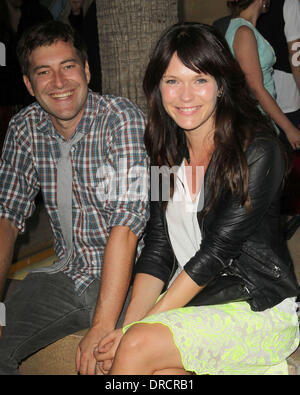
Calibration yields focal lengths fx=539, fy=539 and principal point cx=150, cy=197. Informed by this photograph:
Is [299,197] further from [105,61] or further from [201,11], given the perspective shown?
[201,11]

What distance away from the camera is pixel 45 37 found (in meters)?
2.59

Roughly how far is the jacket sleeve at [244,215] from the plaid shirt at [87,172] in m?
0.41

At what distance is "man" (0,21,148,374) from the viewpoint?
2.46 metres

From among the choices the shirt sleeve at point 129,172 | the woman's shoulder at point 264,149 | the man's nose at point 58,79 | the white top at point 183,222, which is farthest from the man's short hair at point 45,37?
the woman's shoulder at point 264,149

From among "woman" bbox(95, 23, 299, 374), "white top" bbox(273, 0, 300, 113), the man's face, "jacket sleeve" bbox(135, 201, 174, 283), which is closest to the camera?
"woman" bbox(95, 23, 299, 374)

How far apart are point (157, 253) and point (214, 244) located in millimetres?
393

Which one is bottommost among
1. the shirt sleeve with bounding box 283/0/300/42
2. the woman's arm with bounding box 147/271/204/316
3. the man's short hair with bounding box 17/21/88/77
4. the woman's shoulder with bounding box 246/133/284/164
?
the woman's arm with bounding box 147/271/204/316

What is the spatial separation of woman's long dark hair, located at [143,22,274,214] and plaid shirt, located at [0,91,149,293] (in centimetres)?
34

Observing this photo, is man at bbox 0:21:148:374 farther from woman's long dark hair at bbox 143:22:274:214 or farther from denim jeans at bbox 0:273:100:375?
woman's long dark hair at bbox 143:22:274:214

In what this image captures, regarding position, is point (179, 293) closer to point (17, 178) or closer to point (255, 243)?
point (255, 243)

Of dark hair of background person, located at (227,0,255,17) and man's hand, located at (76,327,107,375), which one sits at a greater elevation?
dark hair of background person, located at (227,0,255,17)

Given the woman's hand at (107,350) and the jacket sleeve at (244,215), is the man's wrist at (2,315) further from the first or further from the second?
the jacket sleeve at (244,215)

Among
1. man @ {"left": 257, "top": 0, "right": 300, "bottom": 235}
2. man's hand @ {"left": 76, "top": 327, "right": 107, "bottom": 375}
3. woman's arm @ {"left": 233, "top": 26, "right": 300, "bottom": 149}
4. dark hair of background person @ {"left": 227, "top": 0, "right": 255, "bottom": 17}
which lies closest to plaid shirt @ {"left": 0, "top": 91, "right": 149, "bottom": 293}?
man's hand @ {"left": 76, "top": 327, "right": 107, "bottom": 375}
